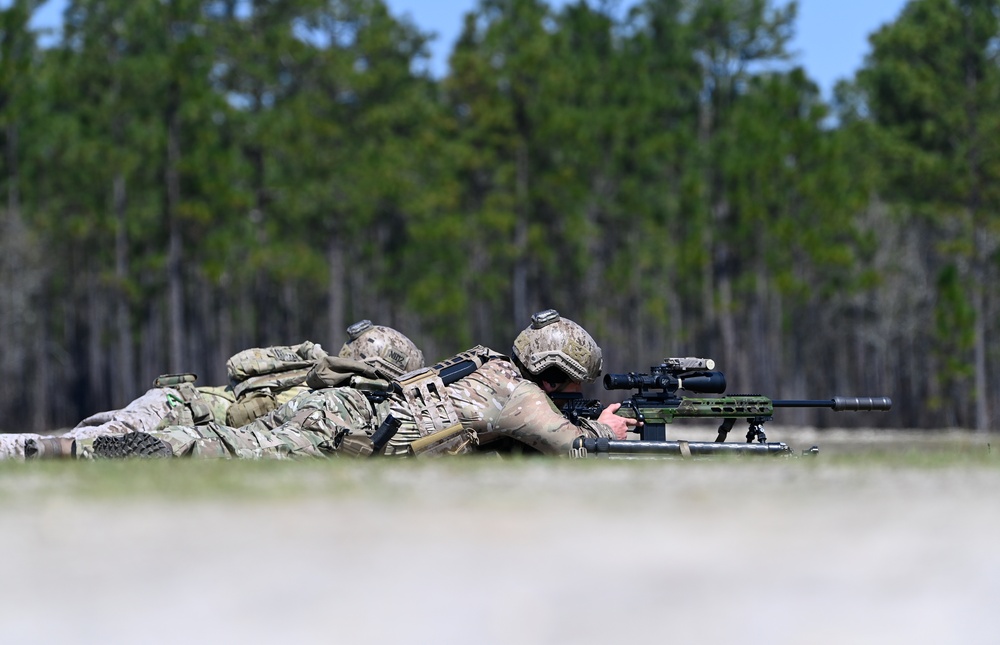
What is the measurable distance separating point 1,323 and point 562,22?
23.3m

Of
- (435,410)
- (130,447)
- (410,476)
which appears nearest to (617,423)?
(435,410)

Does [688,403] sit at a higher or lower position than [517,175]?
lower

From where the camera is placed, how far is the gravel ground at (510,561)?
5484mm

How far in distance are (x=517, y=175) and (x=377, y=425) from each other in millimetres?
40758

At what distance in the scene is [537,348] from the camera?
35.5ft

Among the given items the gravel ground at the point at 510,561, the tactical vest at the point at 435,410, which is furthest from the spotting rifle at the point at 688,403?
the gravel ground at the point at 510,561

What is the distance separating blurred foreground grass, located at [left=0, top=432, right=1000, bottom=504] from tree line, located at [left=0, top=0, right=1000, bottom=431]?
120 ft

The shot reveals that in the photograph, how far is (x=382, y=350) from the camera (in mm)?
11961

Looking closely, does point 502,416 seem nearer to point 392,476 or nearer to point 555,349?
point 555,349

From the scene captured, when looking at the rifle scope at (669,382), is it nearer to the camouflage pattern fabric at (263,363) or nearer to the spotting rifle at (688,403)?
the spotting rifle at (688,403)

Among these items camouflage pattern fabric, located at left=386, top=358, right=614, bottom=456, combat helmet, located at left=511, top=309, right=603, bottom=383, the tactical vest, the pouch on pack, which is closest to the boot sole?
camouflage pattern fabric, located at left=386, top=358, right=614, bottom=456

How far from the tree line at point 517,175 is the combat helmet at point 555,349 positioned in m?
34.9

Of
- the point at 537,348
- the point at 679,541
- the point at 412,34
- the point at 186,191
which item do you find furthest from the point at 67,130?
the point at 679,541

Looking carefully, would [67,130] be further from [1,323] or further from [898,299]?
[898,299]
